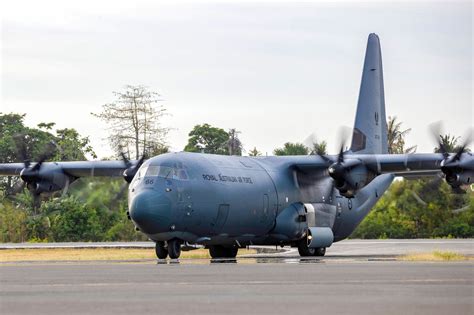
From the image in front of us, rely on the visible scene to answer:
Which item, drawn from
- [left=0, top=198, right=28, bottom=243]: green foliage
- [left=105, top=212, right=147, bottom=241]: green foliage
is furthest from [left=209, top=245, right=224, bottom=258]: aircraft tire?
[left=0, top=198, right=28, bottom=243]: green foliage

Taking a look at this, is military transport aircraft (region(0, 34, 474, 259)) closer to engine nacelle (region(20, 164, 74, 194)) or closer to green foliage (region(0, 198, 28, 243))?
engine nacelle (region(20, 164, 74, 194))

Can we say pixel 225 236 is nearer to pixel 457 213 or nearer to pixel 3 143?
pixel 457 213

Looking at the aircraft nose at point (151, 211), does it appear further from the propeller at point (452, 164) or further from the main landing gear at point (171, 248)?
the propeller at point (452, 164)

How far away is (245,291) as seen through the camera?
15.5m

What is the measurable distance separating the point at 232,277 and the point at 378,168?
1756 centimetres

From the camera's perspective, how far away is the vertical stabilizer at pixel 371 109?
4447 centimetres

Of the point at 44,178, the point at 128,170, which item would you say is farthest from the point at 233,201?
the point at 44,178

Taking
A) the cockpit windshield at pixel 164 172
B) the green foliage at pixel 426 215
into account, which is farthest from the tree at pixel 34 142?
the cockpit windshield at pixel 164 172

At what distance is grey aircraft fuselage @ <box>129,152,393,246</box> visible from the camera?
3109 centimetres

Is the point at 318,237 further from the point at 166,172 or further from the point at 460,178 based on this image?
the point at 166,172

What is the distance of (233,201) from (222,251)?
3457 mm

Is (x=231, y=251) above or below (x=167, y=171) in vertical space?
below

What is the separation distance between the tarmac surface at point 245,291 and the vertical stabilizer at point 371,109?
72.5 ft

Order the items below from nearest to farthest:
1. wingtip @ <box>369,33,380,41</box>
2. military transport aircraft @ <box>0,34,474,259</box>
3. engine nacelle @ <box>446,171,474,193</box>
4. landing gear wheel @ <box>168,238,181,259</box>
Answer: military transport aircraft @ <box>0,34,474,259</box>, landing gear wheel @ <box>168,238,181,259</box>, engine nacelle @ <box>446,171,474,193</box>, wingtip @ <box>369,33,380,41</box>
